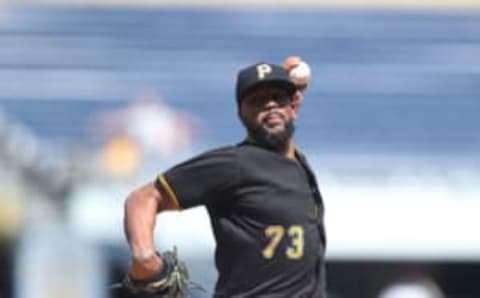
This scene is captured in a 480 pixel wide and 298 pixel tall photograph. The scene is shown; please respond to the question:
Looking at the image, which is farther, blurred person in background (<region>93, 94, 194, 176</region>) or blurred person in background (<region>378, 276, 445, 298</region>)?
blurred person in background (<region>93, 94, 194, 176</region>)

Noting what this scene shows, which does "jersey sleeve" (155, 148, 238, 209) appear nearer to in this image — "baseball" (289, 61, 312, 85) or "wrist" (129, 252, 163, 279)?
"wrist" (129, 252, 163, 279)

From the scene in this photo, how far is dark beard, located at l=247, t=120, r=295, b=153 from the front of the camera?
129 inches

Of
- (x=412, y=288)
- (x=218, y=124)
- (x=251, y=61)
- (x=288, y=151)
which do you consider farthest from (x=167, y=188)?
(x=251, y=61)

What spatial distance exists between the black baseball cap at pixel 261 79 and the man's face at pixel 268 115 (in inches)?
0.4

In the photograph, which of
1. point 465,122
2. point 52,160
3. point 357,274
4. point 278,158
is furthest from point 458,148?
point 278,158

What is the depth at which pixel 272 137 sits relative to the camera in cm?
328

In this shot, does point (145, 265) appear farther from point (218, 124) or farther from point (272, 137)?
point (218, 124)

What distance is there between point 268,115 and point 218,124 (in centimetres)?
789

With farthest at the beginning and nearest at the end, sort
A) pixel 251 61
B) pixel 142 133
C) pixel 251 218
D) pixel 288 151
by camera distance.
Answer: pixel 251 61 < pixel 142 133 < pixel 288 151 < pixel 251 218

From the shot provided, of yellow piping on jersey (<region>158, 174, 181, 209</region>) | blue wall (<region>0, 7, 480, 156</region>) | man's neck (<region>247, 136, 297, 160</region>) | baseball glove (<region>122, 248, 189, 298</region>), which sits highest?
blue wall (<region>0, 7, 480, 156</region>)

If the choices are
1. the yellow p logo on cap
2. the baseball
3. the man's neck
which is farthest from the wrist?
the baseball

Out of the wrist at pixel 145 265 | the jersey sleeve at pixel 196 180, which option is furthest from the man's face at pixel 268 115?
the wrist at pixel 145 265

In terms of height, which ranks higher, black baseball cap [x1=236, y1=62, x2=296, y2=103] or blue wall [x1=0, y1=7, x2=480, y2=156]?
blue wall [x1=0, y1=7, x2=480, y2=156]

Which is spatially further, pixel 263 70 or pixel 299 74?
pixel 299 74
